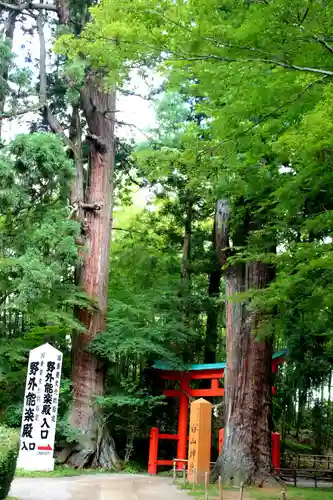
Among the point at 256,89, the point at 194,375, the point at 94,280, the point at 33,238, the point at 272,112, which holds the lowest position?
the point at 194,375

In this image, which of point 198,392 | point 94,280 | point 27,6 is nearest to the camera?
point 198,392

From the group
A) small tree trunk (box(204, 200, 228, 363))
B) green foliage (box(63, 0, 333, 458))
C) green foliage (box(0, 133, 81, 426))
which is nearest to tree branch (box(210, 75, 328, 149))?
green foliage (box(63, 0, 333, 458))

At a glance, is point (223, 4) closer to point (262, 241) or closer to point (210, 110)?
point (210, 110)

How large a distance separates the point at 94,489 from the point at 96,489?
3 cm

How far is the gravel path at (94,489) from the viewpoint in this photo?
766cm

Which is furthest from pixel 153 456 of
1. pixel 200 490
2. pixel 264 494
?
pixel 264 494

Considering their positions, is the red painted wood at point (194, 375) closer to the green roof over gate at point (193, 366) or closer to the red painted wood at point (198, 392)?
the green roof over gate at point (193, 366)

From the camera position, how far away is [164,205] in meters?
16.7

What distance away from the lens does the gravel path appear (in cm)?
766

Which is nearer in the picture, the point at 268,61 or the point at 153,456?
the point at 268,61

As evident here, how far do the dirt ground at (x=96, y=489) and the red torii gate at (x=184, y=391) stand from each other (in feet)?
6.58

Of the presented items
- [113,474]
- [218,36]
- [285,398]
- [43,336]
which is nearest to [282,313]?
[218,36]

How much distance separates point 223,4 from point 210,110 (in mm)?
1825

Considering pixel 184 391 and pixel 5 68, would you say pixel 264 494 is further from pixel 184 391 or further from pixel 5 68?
pixel 5 68
